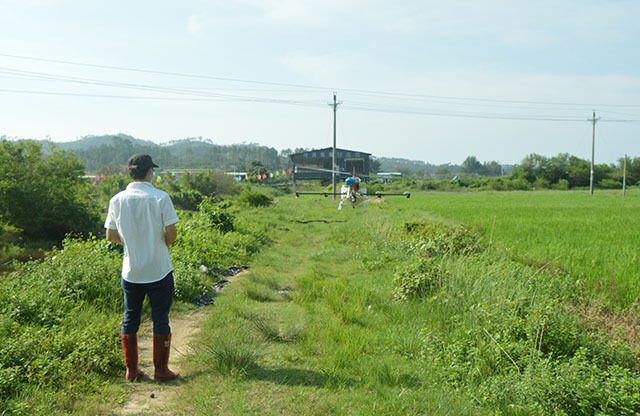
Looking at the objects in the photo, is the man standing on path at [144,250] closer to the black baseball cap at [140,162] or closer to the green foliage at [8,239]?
the black baseball cap at [140,162]

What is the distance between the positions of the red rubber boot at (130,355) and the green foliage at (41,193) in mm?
17052

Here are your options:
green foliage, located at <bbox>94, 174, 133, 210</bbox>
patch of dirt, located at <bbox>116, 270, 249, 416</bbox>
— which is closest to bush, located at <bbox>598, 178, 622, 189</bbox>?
green foliage, located at <bbox>94, 174, 133, 210</bbox>

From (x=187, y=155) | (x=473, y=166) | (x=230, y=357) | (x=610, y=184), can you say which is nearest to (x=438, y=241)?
(x=230, y=357)

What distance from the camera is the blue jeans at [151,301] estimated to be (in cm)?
407

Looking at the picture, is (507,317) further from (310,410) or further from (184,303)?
(184,303)

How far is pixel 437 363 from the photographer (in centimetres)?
451

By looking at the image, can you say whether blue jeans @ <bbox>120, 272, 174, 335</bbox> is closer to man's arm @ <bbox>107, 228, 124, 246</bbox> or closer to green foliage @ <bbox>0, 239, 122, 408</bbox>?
man's arm @ <bbox>107, 228, 124, 246</bbox>

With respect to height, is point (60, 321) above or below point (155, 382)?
above

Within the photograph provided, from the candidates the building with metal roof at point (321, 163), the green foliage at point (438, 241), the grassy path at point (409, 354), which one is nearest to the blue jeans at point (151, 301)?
the grassy path at point (409, 354)

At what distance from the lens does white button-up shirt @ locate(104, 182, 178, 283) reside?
3.95 m

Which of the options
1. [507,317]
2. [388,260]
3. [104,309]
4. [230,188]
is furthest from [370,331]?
[230,188]

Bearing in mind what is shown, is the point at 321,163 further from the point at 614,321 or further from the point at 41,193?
the point at 614,321

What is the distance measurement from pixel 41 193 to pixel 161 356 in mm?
18233

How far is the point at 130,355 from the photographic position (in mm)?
4145
